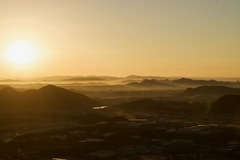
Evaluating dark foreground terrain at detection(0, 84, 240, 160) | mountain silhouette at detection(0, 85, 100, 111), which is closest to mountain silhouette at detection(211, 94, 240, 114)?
dark foreground terrain at detection(0, 84, 240, 160)

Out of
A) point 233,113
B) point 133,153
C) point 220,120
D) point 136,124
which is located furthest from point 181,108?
point 133,153

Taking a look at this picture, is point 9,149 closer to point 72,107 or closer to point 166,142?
point 166,142

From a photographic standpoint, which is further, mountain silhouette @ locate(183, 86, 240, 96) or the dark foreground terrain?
mountain silhouette @ locate(183, 86, 240, 96)

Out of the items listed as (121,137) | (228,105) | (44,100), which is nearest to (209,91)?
(228,105)

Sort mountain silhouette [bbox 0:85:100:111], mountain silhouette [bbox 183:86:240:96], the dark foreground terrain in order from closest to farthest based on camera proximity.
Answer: the dark foreground terrain
mountain silhouette [bbox 0:85:100:111]
mountain silhouette [bbox 183:86:240:96]

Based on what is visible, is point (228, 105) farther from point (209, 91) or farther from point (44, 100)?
point (209, 91)

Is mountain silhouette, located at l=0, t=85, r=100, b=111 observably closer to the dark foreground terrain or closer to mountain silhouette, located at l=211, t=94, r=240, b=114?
the dark foreground terrain
